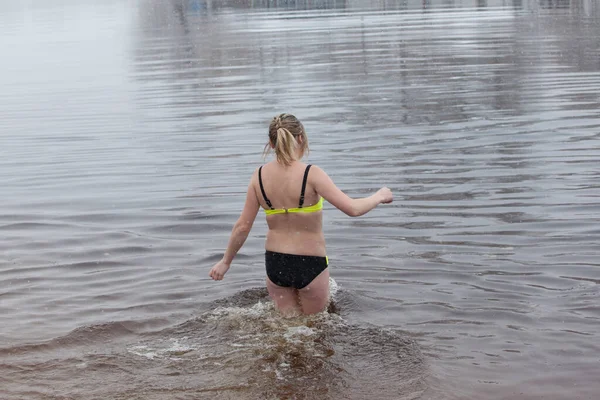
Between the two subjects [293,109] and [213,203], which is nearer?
[213,203]

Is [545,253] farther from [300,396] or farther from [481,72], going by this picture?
[481,72]

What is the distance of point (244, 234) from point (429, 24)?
106 ft

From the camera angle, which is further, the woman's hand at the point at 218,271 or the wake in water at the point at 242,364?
the woman's hand at the point at 218,271

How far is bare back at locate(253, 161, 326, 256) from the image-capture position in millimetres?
6656

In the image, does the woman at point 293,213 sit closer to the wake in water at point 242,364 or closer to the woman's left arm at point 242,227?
the woman's left arm at point 242,227

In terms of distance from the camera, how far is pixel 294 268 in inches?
271

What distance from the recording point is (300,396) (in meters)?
5.85

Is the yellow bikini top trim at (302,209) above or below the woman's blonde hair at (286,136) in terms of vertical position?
below

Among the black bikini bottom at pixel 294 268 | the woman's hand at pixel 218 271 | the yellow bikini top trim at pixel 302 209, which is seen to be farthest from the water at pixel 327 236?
the yellow bikini top trim at pixel 302 209

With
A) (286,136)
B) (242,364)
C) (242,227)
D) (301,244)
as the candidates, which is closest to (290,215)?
(301,244)

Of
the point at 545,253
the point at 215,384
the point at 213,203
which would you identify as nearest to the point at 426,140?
the point at 213,203

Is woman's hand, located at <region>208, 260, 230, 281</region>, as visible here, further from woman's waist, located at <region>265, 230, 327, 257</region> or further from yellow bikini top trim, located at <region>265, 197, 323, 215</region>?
yellow bikini top trim, located at <region>265, 197, 323, 215</region>

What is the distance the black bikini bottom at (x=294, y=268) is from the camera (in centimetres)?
686

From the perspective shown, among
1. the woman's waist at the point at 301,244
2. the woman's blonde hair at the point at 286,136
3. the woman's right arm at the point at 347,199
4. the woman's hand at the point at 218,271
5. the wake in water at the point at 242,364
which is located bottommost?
the wake in water at the point at 242,364
